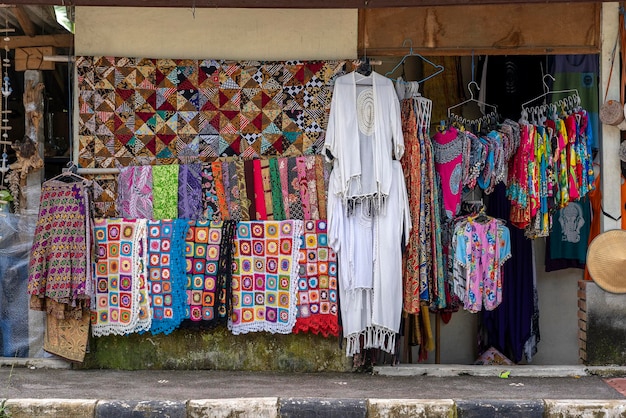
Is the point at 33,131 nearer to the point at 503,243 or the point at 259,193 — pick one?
the point at 259,193

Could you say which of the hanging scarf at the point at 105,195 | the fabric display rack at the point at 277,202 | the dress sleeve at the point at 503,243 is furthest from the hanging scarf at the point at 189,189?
the dress sleeve at the point at 503,243

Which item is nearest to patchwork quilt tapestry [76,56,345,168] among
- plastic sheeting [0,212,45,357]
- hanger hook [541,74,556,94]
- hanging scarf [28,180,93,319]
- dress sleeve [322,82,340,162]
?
dress sleeve [322,82,340,162]

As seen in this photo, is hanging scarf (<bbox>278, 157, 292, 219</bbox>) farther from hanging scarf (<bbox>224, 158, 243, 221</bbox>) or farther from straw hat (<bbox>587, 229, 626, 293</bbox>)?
straw hat (<bbox>587, 229, 626, 293</bbox>)

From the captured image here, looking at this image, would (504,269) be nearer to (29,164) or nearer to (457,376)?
(457,376)

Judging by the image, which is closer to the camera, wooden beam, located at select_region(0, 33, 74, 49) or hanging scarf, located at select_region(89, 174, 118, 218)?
hanging scarf, located at select_region(89, 174, 118, 218)

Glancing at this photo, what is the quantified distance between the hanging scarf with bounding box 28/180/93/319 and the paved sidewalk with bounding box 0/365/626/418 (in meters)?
0.70

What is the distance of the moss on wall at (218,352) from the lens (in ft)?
27.3

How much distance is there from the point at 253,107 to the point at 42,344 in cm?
285

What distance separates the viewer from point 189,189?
27.2 ft

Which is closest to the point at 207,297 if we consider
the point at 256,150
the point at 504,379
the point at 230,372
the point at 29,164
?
the point at 230,372

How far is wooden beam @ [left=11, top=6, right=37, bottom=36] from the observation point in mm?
8586

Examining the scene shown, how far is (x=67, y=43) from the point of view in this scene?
8641 mm

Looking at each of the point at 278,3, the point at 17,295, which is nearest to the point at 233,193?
the point at 278,3

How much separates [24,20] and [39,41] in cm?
22
